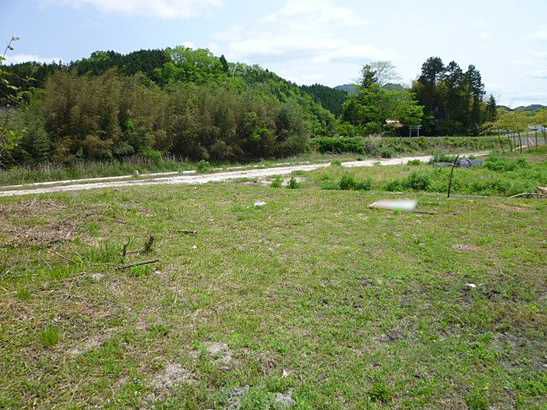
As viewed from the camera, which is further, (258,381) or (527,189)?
(527,189)

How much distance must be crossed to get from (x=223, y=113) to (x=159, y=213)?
13966mm

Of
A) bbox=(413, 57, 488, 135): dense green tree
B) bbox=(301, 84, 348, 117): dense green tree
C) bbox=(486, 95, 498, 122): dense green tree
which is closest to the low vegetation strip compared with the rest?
bbox=(413, 57, 488, 135): dense green tree

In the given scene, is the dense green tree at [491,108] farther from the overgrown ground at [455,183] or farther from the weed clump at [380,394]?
the weed clump at [380,394]

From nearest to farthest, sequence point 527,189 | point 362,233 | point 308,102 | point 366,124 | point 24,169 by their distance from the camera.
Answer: point 362,233 → point 527,189 → point 24,169 → point 366,124 → point 308,102

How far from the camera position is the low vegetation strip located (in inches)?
95.9

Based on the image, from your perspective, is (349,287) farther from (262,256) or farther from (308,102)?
(308,102)

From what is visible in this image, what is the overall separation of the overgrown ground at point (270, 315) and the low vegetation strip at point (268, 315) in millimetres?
14

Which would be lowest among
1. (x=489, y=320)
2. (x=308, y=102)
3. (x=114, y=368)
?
(x=489, y=320)

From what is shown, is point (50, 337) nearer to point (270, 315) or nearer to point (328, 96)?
point (270, 315)

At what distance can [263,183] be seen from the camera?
39.4 feet

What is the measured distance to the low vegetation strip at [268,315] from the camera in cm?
244

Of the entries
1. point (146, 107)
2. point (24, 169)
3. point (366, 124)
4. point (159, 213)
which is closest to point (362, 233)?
point (159, 213)

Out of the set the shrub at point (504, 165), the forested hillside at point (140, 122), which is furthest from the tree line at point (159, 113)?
the shrub at point (504, 165)

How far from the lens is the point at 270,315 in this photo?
3.35m
